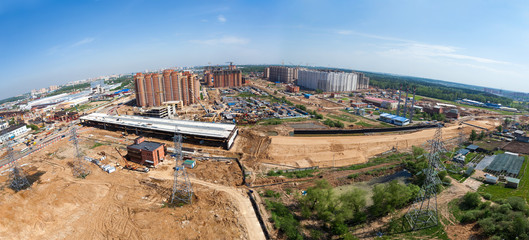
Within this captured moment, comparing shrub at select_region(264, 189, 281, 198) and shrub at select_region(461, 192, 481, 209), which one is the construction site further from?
shrub at select_region(461, 192, 481, 209)

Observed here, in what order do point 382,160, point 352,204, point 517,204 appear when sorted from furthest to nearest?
point 382,160
point 352,204
point 517,204

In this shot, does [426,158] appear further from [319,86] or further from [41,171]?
[319,86]

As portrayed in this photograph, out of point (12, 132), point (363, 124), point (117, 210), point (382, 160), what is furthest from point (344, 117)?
point (12, 132)

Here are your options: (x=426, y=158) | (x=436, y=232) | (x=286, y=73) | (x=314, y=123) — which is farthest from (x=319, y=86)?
(x=436, y=232)

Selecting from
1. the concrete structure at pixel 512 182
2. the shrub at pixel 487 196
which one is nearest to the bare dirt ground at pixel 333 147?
the shrub at pixel 487 196

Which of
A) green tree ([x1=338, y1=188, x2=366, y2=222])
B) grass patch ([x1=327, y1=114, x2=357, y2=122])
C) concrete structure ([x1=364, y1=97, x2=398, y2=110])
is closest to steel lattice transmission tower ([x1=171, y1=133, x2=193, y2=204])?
green tree ([x1=338, y1=188, x2=366, y2=222])

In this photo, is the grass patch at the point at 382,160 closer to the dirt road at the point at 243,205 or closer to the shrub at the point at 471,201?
the shrub at the point at 471,201

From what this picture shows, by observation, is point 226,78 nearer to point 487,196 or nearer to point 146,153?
point 146,153
